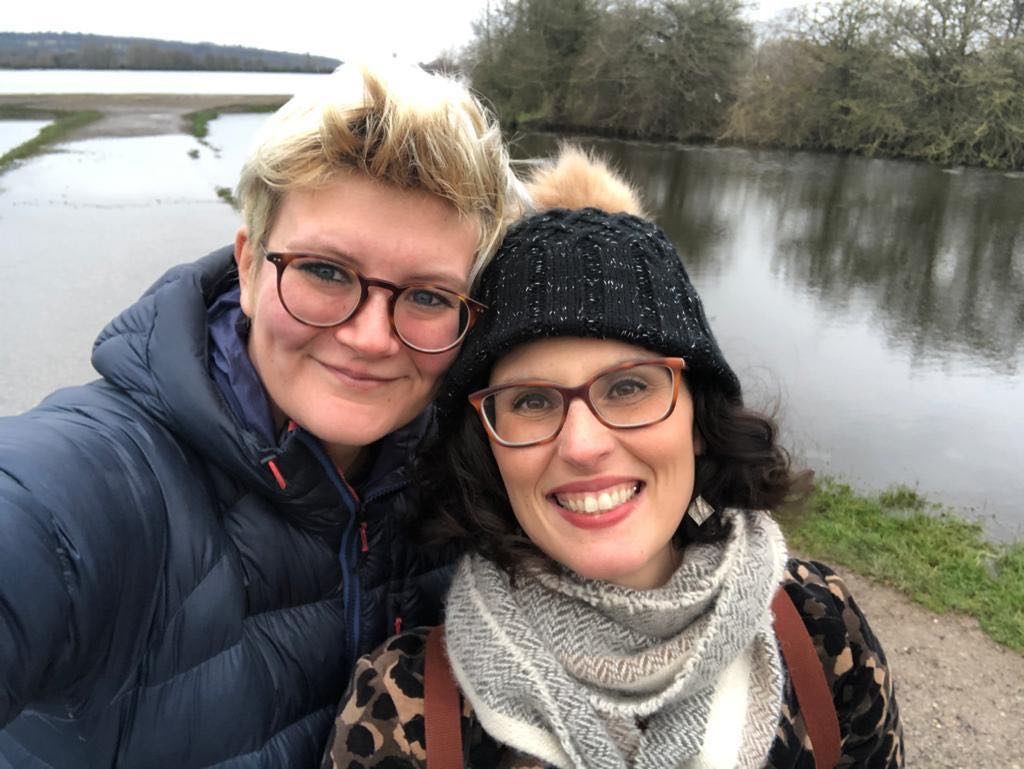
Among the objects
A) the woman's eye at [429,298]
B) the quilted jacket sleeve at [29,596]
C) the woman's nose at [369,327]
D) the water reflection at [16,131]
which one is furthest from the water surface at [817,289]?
the water reflection at [16,131]

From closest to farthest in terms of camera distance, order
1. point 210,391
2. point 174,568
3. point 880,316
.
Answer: point 174,568 → point 210,391 → point 880,316

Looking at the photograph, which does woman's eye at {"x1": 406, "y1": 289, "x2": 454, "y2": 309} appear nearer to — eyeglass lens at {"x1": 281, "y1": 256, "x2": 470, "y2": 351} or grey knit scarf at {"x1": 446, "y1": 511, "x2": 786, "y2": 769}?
eyeglass lens at {"x1": 281, "y1": 256, "x2": 470, "y2": 351}

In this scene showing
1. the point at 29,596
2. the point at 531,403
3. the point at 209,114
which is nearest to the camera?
the point at 29,596

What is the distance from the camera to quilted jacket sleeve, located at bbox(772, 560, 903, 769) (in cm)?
180

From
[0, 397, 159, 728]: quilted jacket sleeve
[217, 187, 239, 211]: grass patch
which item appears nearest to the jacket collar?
[0, 397, 159, 728]: quilted jacket sleeve

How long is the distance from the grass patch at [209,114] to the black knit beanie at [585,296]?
31.2 m

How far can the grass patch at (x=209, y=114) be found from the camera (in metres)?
34.6

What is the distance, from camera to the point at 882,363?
8.98m

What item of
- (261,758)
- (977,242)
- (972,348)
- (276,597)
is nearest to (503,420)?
(276,597)

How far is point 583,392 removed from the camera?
1.60 m

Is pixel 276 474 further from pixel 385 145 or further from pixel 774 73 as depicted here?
pixel 774 73

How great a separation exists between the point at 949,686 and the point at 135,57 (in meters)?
99.6

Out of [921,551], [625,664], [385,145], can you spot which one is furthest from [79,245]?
[625,664]

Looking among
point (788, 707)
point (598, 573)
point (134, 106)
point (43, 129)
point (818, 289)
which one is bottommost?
point (818, 289)
